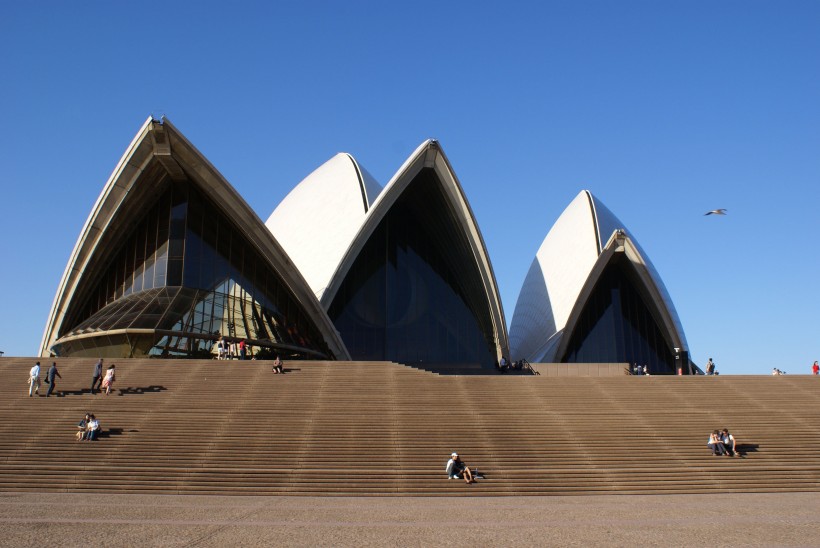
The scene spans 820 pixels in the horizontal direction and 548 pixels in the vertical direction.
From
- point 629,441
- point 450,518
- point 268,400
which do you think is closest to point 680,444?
point 629,441

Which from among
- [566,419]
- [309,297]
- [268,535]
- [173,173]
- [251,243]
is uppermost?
[173,173]

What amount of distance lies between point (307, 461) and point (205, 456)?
1.86 metres

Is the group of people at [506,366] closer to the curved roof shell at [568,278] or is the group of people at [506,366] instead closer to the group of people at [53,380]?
the curved roof shell at [568,278]

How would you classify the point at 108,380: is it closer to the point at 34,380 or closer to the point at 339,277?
the point at 34,380

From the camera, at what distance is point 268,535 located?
9.44 meters

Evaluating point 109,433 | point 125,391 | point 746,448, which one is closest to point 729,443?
point 746,448

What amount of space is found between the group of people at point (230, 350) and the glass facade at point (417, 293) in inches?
263

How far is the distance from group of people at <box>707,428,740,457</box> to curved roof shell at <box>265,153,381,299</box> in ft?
60.2

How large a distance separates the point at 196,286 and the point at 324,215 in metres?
9.65

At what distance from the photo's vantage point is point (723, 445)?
16031mm

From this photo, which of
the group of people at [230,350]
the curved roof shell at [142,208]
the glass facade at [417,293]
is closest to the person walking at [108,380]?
the group of people at [230,350]

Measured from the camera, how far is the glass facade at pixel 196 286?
2756 centimetres

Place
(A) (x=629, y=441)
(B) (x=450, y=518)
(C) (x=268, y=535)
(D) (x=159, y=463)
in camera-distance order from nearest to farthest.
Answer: (C) (x=268, y=535) → (B) (x=450, y=518) → (D) (x=159, y=463) → (A) (x=629, y=441)

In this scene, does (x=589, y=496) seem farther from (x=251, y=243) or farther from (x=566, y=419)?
(x=251, y=243)
